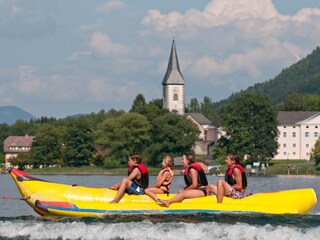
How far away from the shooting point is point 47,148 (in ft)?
399

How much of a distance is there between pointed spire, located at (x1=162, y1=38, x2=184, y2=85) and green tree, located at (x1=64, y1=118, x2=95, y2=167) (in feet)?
172

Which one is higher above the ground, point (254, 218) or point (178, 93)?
point (178, 93)

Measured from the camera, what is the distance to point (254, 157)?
354 ft

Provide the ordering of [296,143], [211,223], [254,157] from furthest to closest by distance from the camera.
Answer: [296,143]
[254,157]
[211,223]

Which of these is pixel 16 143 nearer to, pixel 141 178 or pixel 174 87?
pixel 174 87

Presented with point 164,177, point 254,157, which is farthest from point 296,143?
point 164,177

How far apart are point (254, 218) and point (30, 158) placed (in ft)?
324

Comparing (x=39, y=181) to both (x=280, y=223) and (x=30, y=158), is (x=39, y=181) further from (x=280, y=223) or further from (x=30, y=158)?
(x=30, y=158)

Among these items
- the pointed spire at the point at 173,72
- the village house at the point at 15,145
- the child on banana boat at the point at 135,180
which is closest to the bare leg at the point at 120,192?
the child on banana boat at the point at 135,180

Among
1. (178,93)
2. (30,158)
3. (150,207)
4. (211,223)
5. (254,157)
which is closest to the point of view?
(211,223)

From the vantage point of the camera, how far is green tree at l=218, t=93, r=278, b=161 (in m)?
108

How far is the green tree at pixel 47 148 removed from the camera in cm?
12025

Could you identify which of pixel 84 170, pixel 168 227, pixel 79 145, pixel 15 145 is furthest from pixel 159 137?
pixel 168 227

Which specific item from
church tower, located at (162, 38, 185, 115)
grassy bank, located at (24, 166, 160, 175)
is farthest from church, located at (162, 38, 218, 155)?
grassy bank, located at (24, 166, 160, 175)
